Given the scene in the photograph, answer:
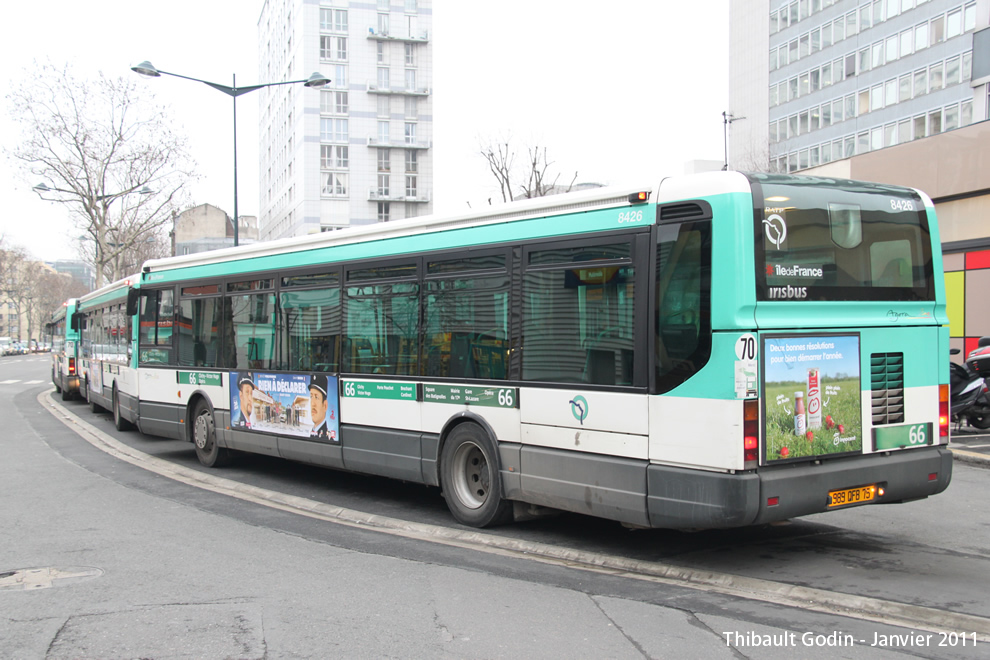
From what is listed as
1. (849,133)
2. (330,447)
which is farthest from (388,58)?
(330,447)

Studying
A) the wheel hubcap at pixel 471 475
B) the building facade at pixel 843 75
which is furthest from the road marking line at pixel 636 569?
the building facade at pixel 843 75

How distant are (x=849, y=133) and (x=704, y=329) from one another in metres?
55.2

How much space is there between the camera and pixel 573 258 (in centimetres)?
717

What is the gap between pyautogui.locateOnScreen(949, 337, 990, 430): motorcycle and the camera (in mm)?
13219

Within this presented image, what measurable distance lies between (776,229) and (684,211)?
657 millimetres

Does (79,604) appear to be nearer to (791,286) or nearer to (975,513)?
(791,286)

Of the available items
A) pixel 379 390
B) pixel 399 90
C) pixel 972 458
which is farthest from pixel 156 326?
pixel 399 90

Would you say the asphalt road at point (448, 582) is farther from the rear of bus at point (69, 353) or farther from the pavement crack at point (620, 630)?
the rear of bus at point (69, 353)

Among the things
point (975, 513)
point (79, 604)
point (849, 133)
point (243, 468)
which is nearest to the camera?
point (79, 604)

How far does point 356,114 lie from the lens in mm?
88500

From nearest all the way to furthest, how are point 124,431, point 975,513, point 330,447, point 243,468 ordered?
point 975,513, point 330,447, point 243,468, point 124,431

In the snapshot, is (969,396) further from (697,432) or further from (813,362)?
(697,432)

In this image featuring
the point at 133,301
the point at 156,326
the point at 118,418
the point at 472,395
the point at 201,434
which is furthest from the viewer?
the point at 118,418

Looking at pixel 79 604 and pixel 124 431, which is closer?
pixel 79 604
